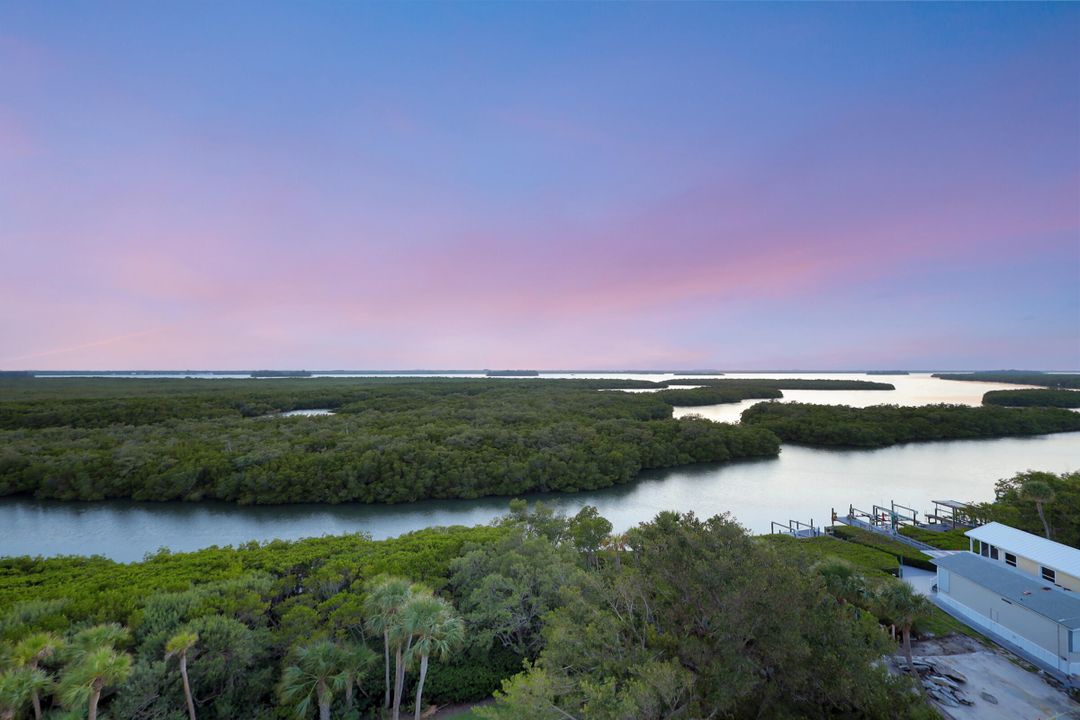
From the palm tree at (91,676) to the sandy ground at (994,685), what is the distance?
20.3m

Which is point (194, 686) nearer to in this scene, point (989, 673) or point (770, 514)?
point (989, 673)

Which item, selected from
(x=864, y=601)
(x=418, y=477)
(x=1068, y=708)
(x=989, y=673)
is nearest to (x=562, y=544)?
(x=864, y=601)

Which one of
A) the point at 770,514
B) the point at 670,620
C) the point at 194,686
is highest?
the point at 670,620

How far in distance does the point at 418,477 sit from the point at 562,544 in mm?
22051

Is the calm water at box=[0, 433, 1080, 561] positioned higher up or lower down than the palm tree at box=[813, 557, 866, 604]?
lower down

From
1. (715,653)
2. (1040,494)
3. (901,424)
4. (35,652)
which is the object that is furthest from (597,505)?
(901,424)

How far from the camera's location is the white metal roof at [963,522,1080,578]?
16844mm

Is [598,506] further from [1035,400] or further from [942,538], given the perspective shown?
[1035,400]

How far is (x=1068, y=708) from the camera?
1294 centimetres

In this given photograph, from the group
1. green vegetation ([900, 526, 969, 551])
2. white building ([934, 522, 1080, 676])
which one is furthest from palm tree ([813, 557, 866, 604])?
green vegetation ([900, 526, 969, 551])

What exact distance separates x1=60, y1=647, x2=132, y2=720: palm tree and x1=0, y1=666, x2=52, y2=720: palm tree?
49 cm

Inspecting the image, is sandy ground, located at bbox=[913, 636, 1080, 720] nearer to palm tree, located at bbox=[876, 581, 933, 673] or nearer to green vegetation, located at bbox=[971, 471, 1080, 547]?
palm tree, located at bbox=[876, 581, 933, 673]

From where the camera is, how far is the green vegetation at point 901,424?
61875mm

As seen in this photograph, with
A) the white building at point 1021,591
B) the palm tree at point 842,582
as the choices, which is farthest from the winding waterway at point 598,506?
the palm tree at point 842,582
